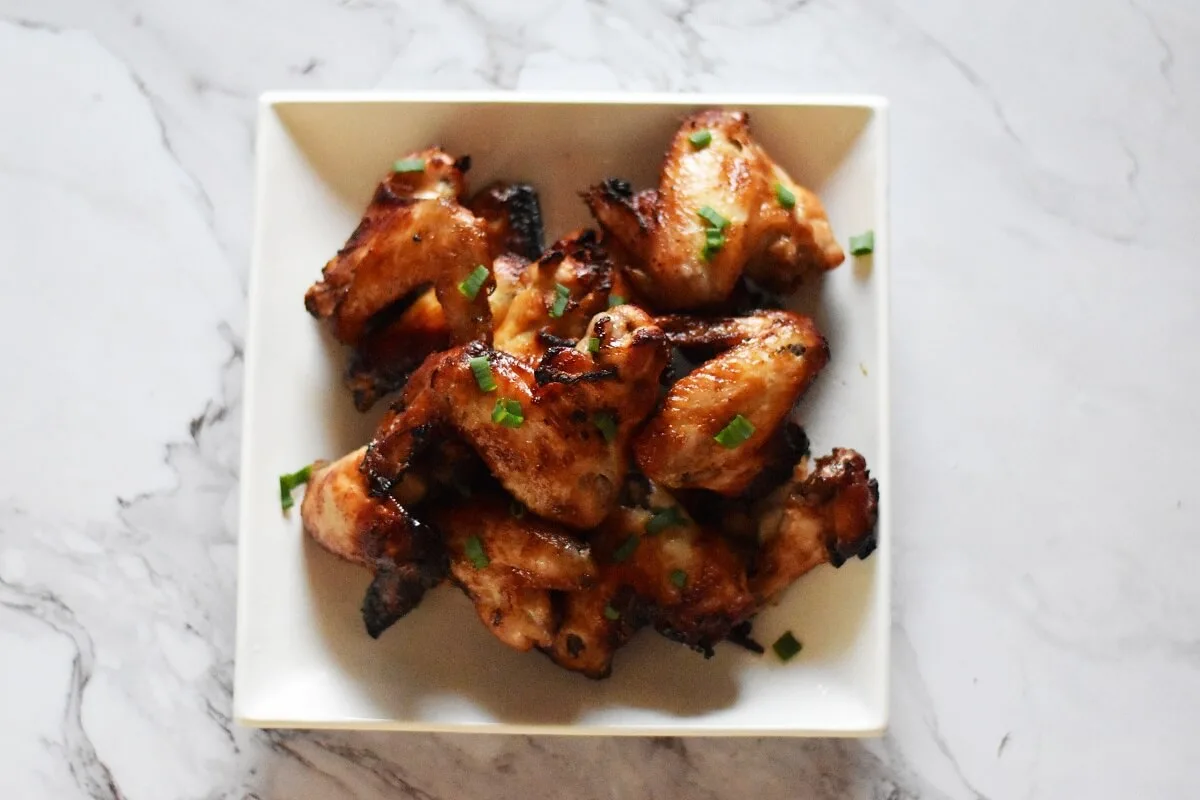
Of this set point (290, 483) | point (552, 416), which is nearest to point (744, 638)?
point (552, 416)

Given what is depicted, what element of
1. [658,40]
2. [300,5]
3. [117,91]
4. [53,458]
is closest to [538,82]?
[658,40]

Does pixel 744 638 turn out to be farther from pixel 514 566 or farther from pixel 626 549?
pixel 514 566

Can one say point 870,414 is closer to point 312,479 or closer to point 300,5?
point 312,479

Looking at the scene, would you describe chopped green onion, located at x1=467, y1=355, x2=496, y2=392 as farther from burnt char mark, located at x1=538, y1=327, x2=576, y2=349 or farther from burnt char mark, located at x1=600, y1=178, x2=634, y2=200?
burnt char mark, located at x1=600, y1=178, x2=634, y2=200

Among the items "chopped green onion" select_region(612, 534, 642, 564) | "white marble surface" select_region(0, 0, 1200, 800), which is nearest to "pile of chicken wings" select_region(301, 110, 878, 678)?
"chopped green onion" select_region(612, 534, 642, 564)

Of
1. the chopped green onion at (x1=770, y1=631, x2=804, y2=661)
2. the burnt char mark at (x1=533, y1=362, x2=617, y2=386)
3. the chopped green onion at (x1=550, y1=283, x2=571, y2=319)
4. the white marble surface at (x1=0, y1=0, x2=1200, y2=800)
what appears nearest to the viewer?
the burnt char mark at (x1=533, y1=362, x2=617, y2=386)

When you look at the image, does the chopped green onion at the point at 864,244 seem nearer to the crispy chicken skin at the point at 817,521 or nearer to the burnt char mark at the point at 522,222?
the crispy chicken skin at the point at 817,521
